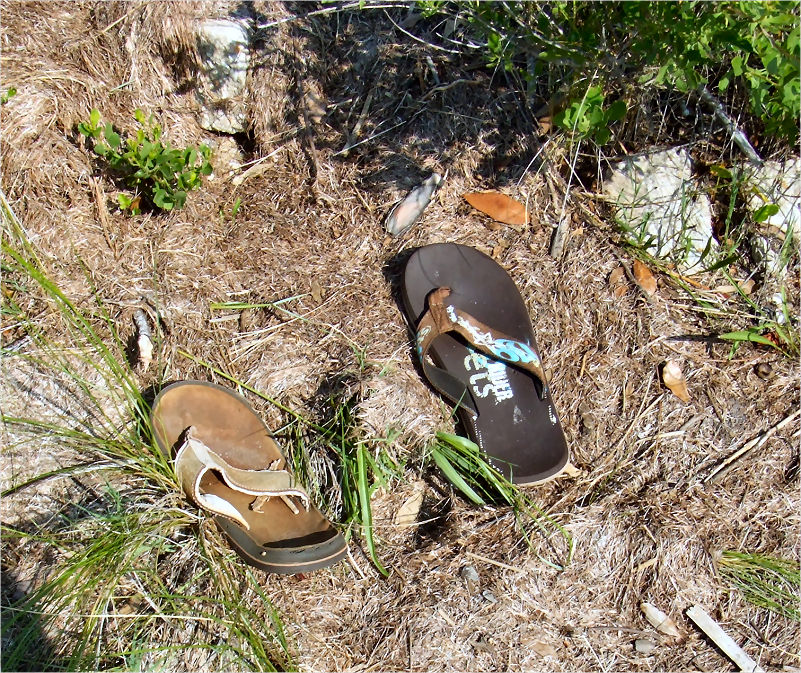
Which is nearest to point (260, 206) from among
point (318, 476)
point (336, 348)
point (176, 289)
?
point (176, 289)

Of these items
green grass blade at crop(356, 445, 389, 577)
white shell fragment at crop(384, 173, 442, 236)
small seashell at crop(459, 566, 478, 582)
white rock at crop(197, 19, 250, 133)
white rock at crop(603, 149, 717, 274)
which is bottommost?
small seashell at crop(459, 566, 478, 582)

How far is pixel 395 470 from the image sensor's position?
2201 mm

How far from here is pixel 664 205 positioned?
2645mm

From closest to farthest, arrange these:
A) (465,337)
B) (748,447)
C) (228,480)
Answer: (228,480) < (748,447) < (465,337)

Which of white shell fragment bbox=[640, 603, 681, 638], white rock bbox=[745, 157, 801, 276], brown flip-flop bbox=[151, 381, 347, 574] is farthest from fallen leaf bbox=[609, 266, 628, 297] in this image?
brown flip-flop bbox=[151, 381, 347, 574]

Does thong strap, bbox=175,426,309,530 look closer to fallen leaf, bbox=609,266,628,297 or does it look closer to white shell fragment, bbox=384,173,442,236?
white shell fragment, bbox=384,173,442,236

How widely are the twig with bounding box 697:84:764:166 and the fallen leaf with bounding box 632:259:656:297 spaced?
537 mm

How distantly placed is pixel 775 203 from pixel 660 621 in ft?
4.93

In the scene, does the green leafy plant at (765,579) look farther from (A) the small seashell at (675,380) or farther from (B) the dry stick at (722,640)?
(A) the small seashell at (675,380)

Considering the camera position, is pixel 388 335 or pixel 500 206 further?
pixel 500 206

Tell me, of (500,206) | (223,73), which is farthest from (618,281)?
(223,73)

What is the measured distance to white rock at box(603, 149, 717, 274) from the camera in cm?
262

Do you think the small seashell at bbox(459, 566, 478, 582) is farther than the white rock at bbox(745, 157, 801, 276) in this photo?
No

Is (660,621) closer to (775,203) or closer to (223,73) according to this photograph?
(775,203)
